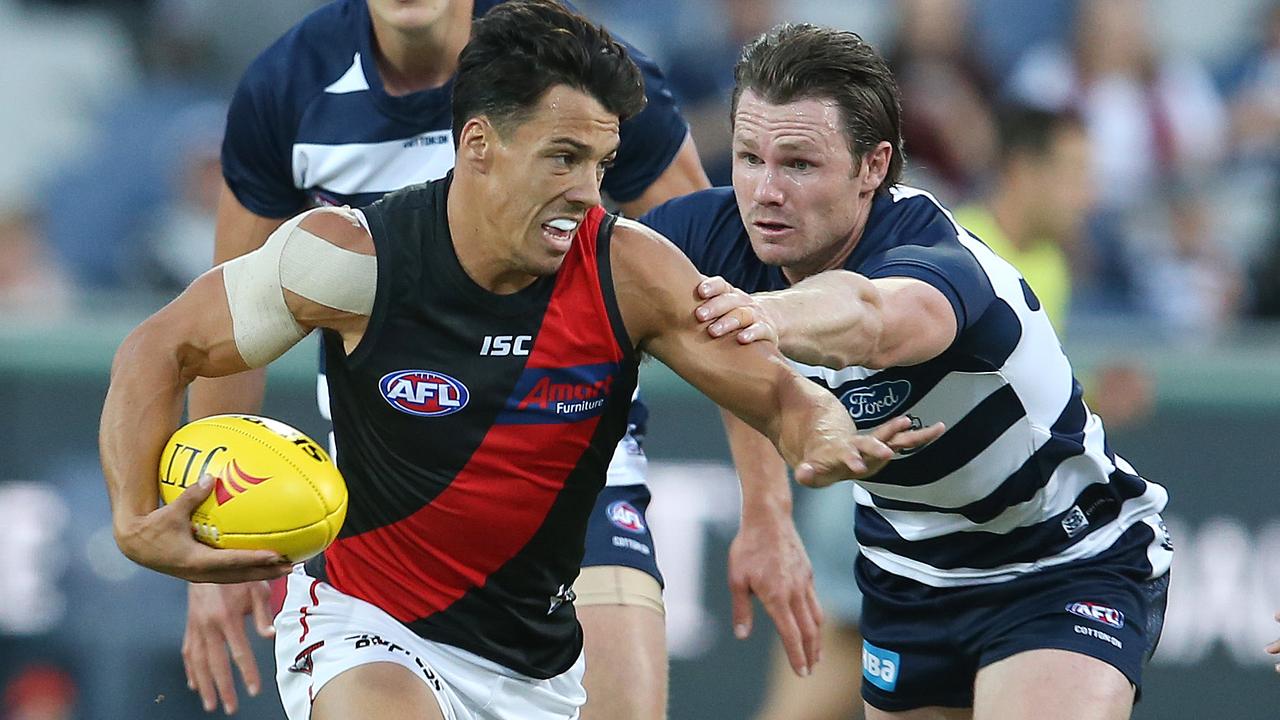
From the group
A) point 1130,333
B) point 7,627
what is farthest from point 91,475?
point 1130,333

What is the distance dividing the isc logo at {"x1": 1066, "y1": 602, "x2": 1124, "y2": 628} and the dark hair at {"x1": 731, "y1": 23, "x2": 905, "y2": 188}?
114 centimetres

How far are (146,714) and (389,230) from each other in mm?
4970

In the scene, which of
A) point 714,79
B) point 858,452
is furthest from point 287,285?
point 714,79

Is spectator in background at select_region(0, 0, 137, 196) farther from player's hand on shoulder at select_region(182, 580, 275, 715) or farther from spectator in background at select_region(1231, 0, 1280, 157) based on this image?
spectator in background at select_region(1231, 0, 1280, 157)

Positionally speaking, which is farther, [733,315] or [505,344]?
[505,344]

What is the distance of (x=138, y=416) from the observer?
159 inches

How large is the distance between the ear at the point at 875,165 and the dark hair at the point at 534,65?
0.68 meters

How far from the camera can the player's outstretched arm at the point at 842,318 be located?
387cm

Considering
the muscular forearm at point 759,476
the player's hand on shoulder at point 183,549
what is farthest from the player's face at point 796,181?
the player's hand on shoulder at point 183,549

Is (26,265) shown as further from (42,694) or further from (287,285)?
(287,285)

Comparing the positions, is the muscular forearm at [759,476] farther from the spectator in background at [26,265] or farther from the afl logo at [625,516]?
the spectator in background at [26,265]

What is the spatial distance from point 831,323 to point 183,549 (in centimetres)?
144

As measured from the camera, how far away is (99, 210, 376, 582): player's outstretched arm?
157 inches

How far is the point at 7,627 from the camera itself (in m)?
8.41
